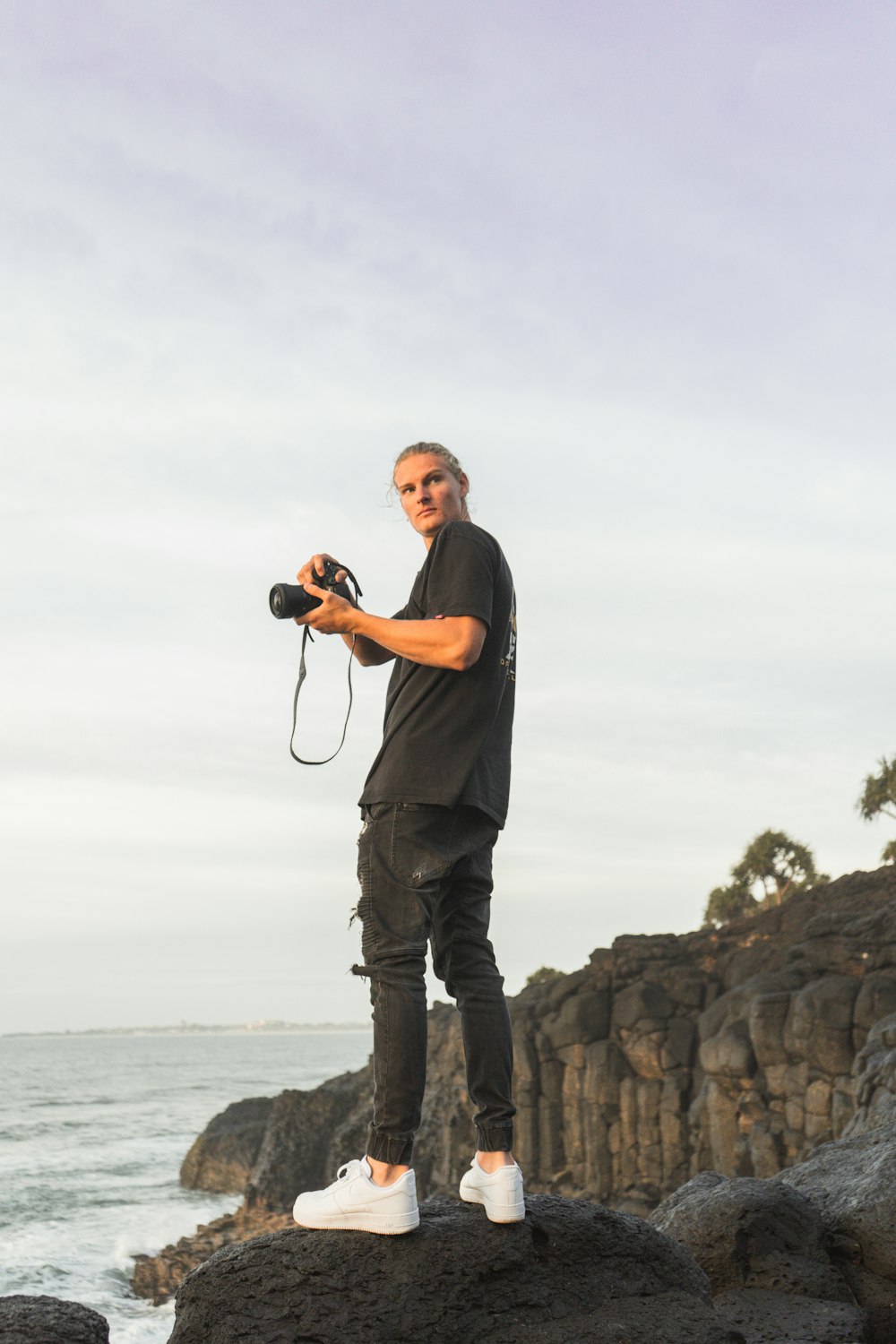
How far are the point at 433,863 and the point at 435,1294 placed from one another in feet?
4.85

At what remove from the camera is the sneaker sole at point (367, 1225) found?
3.97 m

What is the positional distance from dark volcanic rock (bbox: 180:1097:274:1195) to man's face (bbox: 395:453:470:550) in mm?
52226

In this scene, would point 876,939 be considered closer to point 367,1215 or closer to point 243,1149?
point 367,1215

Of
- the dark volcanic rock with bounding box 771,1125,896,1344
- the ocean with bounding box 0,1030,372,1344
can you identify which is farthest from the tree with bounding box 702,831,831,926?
the dark volcanic rock with bounding box 771,1125,896,1344

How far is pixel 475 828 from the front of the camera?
4352 mm

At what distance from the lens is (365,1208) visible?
3.97 m

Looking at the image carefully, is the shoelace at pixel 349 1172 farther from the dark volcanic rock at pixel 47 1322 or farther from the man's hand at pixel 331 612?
the man's hand at pixel 331 612

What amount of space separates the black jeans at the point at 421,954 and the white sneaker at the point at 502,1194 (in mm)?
109

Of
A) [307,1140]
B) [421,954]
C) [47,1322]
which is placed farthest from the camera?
[307,1140]

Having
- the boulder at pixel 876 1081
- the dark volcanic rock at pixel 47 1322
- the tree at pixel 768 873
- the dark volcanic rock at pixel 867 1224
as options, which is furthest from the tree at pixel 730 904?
the dark volcanic rock at pixel 47 1322

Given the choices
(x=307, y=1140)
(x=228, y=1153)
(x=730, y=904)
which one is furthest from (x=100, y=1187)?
(x=730, y=904)

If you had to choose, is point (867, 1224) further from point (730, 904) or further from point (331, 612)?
point (730, 904)

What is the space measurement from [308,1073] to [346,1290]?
537 ft

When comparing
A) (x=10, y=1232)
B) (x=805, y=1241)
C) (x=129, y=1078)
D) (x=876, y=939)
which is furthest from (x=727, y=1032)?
(x=129, y=1078)
